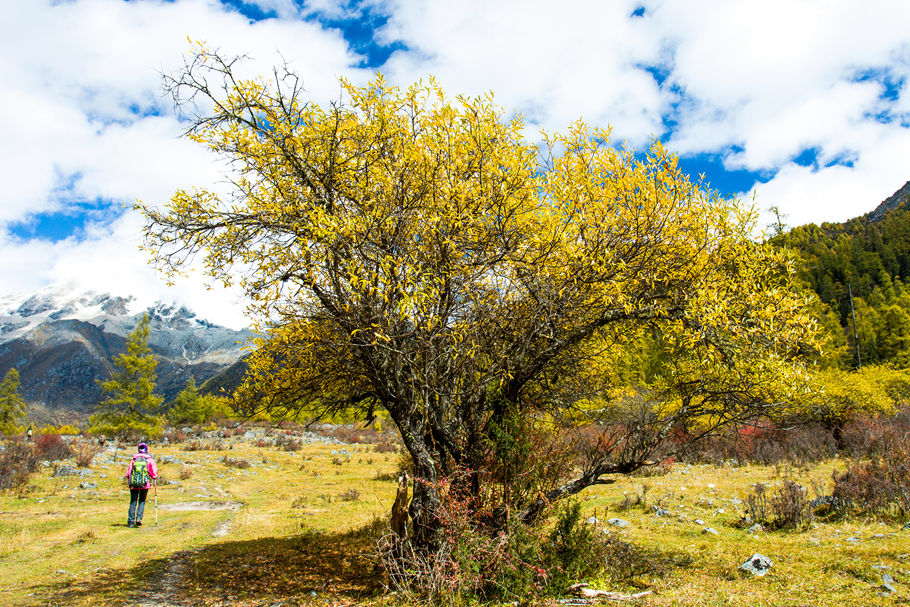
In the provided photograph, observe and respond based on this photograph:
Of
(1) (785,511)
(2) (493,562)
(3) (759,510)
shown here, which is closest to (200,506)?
(2) (493,562)

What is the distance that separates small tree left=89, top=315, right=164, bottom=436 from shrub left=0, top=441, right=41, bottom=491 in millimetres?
13366

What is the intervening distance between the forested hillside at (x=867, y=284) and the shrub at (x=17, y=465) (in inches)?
2835

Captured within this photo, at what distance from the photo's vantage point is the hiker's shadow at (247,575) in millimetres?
7402

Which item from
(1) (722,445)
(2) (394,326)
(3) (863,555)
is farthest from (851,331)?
(2) (394,326)

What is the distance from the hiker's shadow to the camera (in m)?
A: 7.40

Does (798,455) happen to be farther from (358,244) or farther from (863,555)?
(358,244)

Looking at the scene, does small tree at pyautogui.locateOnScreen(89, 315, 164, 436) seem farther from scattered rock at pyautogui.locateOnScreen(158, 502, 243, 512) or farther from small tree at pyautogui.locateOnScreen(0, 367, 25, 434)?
scattered rock at pyautogui.locateOnScreen(158, 502, 243, 512)

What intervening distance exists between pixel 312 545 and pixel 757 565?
8854 mm

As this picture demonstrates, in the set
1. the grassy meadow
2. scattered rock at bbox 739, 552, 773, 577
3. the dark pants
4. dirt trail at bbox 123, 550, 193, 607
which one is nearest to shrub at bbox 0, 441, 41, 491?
the grassy meadow

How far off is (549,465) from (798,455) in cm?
1531

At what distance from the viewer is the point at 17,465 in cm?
1759

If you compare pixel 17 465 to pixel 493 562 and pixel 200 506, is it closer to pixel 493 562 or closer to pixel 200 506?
Answer: pixel 200 506

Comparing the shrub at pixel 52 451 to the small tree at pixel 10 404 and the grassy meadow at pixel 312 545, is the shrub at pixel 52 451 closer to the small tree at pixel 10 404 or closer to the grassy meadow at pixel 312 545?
the grassy meadow at pixel 312 545

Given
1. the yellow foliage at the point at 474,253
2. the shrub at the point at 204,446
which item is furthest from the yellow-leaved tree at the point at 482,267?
the shrub at the point at 204,446
